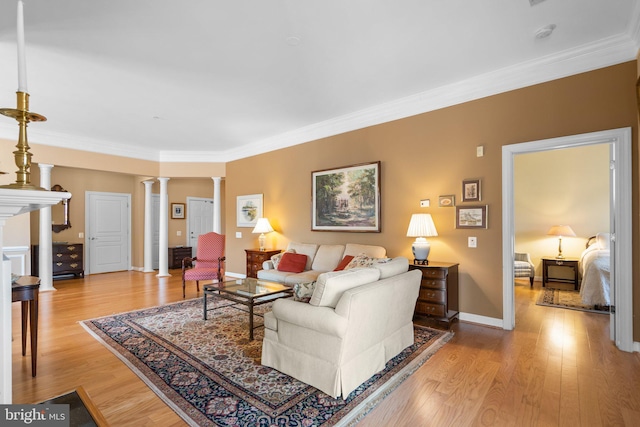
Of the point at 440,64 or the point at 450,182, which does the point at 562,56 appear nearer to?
the point at 440,64

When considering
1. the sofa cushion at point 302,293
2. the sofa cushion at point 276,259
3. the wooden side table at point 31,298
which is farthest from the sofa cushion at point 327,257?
the wooden side table at point 31,298

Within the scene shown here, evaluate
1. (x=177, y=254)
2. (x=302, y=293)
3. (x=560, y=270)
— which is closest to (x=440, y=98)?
(x=302, y=293)

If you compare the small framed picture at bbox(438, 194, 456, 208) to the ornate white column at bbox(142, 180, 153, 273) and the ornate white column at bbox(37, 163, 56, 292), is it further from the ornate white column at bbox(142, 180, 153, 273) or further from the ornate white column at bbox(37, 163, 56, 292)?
the ornate white column at bbox(142, 180, 153, 273)

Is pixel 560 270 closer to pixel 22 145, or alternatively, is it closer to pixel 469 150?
pixel 469 150

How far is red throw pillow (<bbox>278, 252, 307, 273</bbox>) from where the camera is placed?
5195 mm

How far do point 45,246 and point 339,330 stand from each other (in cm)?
643

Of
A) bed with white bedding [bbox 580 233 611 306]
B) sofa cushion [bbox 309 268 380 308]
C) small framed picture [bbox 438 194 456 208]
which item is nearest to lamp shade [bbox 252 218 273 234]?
small framed picture [bbox 438 194 456 208]

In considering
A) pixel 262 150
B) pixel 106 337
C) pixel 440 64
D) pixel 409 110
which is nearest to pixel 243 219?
pixel 262 150

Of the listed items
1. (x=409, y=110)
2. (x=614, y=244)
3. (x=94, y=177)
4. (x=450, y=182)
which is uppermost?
(x=409, y=110)

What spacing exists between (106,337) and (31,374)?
32.3 inches

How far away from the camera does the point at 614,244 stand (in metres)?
3.15

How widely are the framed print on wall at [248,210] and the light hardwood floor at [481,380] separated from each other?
349 centimetres

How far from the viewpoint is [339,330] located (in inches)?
87.3

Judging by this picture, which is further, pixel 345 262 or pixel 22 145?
pixel 345 262
